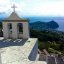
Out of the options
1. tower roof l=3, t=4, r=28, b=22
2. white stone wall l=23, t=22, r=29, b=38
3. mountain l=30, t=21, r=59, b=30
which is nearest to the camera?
tower roof l=3, t=4, r=28, b=22

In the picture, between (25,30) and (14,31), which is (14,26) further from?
(25,30)

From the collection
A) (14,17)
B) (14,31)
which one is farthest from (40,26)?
(14,17)

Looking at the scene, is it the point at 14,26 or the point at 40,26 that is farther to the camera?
the point at 40,26

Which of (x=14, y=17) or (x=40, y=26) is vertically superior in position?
(x=14, y=17)

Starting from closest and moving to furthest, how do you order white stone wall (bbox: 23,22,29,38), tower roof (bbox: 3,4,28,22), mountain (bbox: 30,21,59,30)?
tower roof (bbox: 3,4,28,22) → white stone wall (bbox: 23,22,29,38) → mountain (bbox: 30,21,59,30)

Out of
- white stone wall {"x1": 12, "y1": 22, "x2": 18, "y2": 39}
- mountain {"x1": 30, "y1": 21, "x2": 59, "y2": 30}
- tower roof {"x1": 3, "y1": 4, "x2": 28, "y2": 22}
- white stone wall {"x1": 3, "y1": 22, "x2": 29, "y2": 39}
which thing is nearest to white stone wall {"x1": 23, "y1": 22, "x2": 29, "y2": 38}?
white stone wall {"x1": 3, "y1": 22, "x2": 29, "y2": 39}

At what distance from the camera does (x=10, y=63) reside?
301 inches

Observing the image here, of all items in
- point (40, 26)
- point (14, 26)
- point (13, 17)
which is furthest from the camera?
point (40, 26)

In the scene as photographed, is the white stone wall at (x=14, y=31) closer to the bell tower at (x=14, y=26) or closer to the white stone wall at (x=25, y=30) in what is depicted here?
the bell tower at (x=14, y=26)

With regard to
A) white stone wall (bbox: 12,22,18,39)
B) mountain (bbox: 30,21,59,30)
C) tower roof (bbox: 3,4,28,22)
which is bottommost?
mountain (bbox: 30,21,59,30)

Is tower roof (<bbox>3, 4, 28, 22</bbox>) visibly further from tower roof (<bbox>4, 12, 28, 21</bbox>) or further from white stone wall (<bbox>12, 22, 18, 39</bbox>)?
white stone wall (<bbox>12, 22, 18, 39</bbox>)

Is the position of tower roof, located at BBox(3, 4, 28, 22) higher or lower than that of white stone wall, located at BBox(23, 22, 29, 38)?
higher

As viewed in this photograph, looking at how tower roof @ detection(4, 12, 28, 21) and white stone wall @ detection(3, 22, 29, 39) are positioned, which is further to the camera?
white stone wall @ detection(3, 22, 29, 39)

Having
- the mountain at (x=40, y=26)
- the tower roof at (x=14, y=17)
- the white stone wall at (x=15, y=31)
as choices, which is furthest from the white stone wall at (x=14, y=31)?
the mountain at (x=40, y=26)
